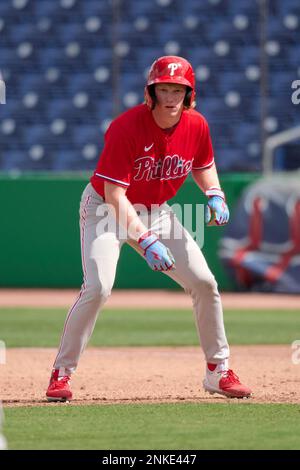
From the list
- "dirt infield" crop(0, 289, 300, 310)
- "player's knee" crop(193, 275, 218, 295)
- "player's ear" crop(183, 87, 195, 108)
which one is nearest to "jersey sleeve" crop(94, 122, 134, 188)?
"player's ear" crop(183, 87, 195, 108)

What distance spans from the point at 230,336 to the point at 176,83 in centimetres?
454

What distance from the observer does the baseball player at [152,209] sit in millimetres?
5262

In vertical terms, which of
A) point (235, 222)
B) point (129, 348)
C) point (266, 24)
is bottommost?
point (129, 348)

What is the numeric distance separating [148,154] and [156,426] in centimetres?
142

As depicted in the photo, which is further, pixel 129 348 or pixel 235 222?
pixel 235 222

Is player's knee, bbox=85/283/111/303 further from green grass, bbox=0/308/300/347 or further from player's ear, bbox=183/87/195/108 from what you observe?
green grass, bbox=0/308/300/347

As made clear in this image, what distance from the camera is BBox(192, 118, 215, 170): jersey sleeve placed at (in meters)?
5.53

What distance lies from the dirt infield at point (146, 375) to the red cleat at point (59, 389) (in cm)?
5

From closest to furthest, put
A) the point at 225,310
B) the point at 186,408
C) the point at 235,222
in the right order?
the point at 186,408
the point at 225,310
the point at 235,222

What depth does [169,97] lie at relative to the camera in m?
5.27

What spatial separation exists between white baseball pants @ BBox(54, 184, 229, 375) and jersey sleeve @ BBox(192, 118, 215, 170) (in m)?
0.29

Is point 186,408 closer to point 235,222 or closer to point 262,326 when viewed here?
point 262,326
